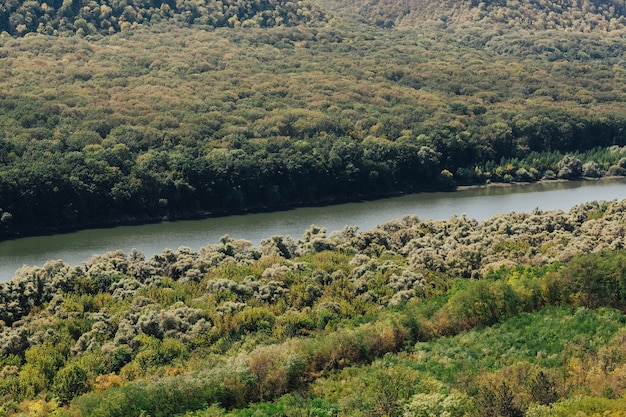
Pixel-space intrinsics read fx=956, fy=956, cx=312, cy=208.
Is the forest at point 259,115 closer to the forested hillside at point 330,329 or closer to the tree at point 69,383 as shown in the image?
the forested hillside at point 330,329

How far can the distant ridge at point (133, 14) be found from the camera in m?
142

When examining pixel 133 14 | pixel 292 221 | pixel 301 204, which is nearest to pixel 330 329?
pixel 292 221

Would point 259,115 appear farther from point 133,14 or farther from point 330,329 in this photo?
point 330,329

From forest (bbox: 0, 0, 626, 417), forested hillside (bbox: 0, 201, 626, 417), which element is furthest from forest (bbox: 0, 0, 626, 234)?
forested hillside (bbox: 0, 201, 626, 417)

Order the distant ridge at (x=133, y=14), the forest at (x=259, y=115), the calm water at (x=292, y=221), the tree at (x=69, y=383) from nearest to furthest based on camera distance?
the tree at (x=69, y=383) → the calm water at (x=292, y=221) → the forest at (x=259, y=115) → the distant ridge at (x=133, y=14)

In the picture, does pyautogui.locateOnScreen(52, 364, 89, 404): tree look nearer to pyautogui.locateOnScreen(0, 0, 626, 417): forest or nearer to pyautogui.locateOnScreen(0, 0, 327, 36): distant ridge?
pyautogui.locateOnScreen(0, 0, 626, 417): forest

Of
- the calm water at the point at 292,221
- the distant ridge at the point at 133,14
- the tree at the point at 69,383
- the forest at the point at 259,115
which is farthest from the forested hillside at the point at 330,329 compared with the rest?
the distant ridge at the point at 133,14

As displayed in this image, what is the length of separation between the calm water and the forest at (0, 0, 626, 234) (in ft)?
9.83

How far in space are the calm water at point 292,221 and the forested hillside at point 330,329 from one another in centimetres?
1400

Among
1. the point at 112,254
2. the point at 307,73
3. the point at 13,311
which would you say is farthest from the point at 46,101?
the point at 13,311

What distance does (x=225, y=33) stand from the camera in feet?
506

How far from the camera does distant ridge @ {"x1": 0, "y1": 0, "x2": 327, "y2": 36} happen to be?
142 meters

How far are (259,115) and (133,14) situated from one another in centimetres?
4841

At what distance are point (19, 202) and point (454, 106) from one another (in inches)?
2560
